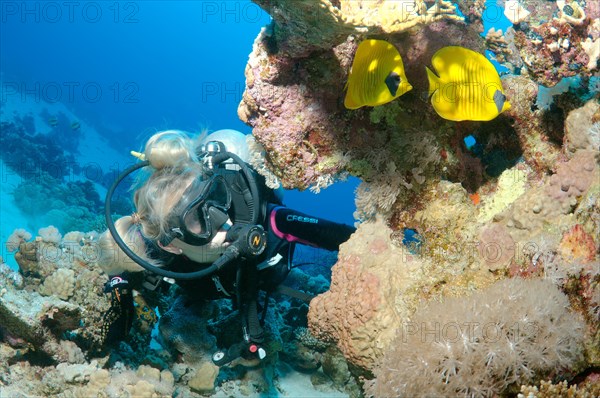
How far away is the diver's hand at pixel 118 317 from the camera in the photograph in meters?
3.91

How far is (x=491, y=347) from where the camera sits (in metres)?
1.78

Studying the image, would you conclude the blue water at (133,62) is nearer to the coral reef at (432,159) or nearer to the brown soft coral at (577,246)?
the coral reef at (432,159)

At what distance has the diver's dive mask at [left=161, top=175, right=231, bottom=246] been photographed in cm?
297

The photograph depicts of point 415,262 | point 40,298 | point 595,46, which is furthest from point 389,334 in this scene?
point 40,298

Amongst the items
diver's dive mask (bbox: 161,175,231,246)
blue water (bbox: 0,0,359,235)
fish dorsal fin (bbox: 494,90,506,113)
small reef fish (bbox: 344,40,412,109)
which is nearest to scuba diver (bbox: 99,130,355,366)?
diver's dive mask (bbox: 161,175,231,246)

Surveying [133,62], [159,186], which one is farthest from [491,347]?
[133,62]

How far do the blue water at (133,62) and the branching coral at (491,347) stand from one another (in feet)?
87.9

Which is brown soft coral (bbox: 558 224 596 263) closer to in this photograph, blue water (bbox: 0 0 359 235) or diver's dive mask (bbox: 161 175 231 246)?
diver's dive mask (bbox: 161 175 231 246)

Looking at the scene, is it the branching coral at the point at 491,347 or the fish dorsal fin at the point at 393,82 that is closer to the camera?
the branching coral at the point at 491,347

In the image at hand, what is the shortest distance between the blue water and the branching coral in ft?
87.9

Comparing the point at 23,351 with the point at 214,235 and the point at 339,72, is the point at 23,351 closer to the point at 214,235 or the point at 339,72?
the point at 214,235

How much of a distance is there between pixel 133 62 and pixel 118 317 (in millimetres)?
78398

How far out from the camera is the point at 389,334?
2.36 m

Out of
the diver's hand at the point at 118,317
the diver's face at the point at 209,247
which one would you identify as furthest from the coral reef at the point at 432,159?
the diver's hand at the point at 118,317
